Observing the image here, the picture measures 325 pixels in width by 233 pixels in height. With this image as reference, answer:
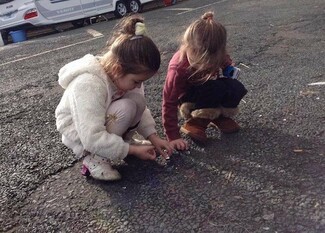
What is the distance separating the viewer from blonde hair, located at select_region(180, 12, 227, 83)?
7.42 feet

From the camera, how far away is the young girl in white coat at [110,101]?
2.05m

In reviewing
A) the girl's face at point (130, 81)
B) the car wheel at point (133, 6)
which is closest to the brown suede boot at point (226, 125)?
the girl's face at point (130, 81)

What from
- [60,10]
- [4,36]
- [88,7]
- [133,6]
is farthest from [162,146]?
[133,6]

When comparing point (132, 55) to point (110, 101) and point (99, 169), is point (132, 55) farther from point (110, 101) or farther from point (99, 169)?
point (99, 169)

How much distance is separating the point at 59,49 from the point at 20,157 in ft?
14.0

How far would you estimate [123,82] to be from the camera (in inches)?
85.1

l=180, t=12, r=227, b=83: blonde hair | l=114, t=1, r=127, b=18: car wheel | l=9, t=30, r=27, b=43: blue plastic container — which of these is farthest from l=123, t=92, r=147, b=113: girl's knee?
l=114, t=1, r=127, b=18: car wheel

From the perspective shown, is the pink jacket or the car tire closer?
the pink jacket

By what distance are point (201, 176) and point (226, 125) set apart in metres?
0.53

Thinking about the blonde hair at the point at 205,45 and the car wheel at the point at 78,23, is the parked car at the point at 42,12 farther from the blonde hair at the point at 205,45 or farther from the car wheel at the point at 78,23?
the blonde hair at the point at 205,45

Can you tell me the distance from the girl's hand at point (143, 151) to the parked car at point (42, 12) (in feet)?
28.9

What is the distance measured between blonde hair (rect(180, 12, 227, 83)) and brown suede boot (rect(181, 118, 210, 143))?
359mm

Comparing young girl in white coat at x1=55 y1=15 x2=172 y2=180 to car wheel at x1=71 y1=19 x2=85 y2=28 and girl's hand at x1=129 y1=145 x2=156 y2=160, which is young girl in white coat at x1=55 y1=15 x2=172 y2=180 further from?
car wheel at x1=71 y1=19 x2=85 y2=28

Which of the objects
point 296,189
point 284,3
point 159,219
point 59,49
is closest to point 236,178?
point 296,189
